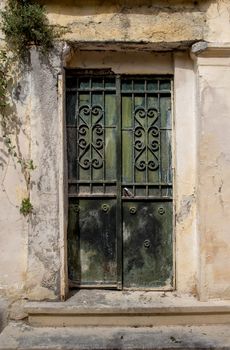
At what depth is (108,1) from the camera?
4.38 metres

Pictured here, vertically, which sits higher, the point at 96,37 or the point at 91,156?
the point at 96,37

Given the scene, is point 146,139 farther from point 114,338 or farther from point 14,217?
point 114,338

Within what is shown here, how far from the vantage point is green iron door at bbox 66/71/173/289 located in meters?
4.59

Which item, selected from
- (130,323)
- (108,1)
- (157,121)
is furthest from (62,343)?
(108,1)

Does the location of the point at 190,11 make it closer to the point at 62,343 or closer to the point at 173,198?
the point at 173,198

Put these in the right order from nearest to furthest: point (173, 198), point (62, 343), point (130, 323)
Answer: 1. point (62, 343)
2. point (130, 323)
3. point (173, 198)

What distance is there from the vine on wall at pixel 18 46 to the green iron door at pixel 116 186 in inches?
17.4

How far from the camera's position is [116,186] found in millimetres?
4586

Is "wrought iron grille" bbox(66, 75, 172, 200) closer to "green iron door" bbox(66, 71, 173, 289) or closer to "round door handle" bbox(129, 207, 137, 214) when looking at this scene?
"green iron door" bbox(66, 71, 173, 289)

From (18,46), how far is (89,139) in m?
1.12

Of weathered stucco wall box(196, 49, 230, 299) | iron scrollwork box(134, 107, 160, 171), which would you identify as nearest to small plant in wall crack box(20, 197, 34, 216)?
iron scrollwork box(134, 107, 160, 171)

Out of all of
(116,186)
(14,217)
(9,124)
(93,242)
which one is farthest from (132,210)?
(9,124)

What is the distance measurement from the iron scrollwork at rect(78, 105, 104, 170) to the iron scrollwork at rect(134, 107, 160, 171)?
35 centimetres

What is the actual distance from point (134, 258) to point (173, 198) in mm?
723
